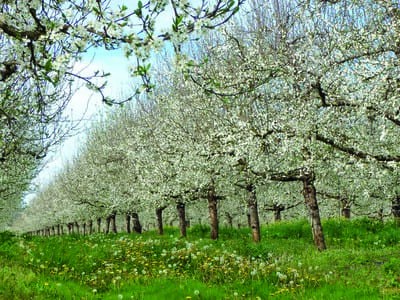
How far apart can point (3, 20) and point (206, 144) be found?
11.9 metres

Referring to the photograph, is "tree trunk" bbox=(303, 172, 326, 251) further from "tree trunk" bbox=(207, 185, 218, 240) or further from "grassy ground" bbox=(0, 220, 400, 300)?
"tree trunk" bbox=(207, 185, 218, 240)

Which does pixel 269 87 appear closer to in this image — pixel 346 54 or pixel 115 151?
pixel 346 54

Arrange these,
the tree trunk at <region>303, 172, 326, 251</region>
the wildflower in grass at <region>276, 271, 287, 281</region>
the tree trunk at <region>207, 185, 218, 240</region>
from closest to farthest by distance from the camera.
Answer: the wildflower in grass at <region>276, 271, 287, 281</region>, the tree trunk at <region>303, 172, 326, 251</region>, the tree trunk at <region>207, 185, 218, 240</region>

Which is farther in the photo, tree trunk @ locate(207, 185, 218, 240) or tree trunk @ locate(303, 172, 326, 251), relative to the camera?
tree trunk @ locate(207, 185, 218, 240)

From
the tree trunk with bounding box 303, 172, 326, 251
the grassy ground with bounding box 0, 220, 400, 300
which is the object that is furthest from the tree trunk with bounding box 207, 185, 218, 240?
the tree trunk with bounding box 303, 172, 326, 251

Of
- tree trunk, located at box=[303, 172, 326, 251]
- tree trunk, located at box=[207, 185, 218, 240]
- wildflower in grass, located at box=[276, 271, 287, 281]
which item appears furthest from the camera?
tree trunk, located at box=[207, 185, 218, 240]

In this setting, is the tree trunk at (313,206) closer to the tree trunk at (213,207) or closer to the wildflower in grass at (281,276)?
the tree trunk at (213,207)

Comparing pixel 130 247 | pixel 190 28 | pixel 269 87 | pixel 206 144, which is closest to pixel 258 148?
pixel 269 87

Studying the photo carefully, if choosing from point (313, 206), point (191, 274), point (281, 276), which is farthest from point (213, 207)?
point (281, 276)

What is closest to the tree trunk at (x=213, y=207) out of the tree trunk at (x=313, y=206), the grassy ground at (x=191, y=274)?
Answer: the grassy ground at (x=191, y=274)

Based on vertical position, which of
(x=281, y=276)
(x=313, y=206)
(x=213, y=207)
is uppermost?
(x=213, y=207)

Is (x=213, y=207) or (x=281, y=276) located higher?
(x=213, y=207)

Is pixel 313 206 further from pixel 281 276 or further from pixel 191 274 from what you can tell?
pixel 281 276

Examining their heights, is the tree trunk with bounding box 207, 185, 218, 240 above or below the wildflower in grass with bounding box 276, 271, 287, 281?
above
